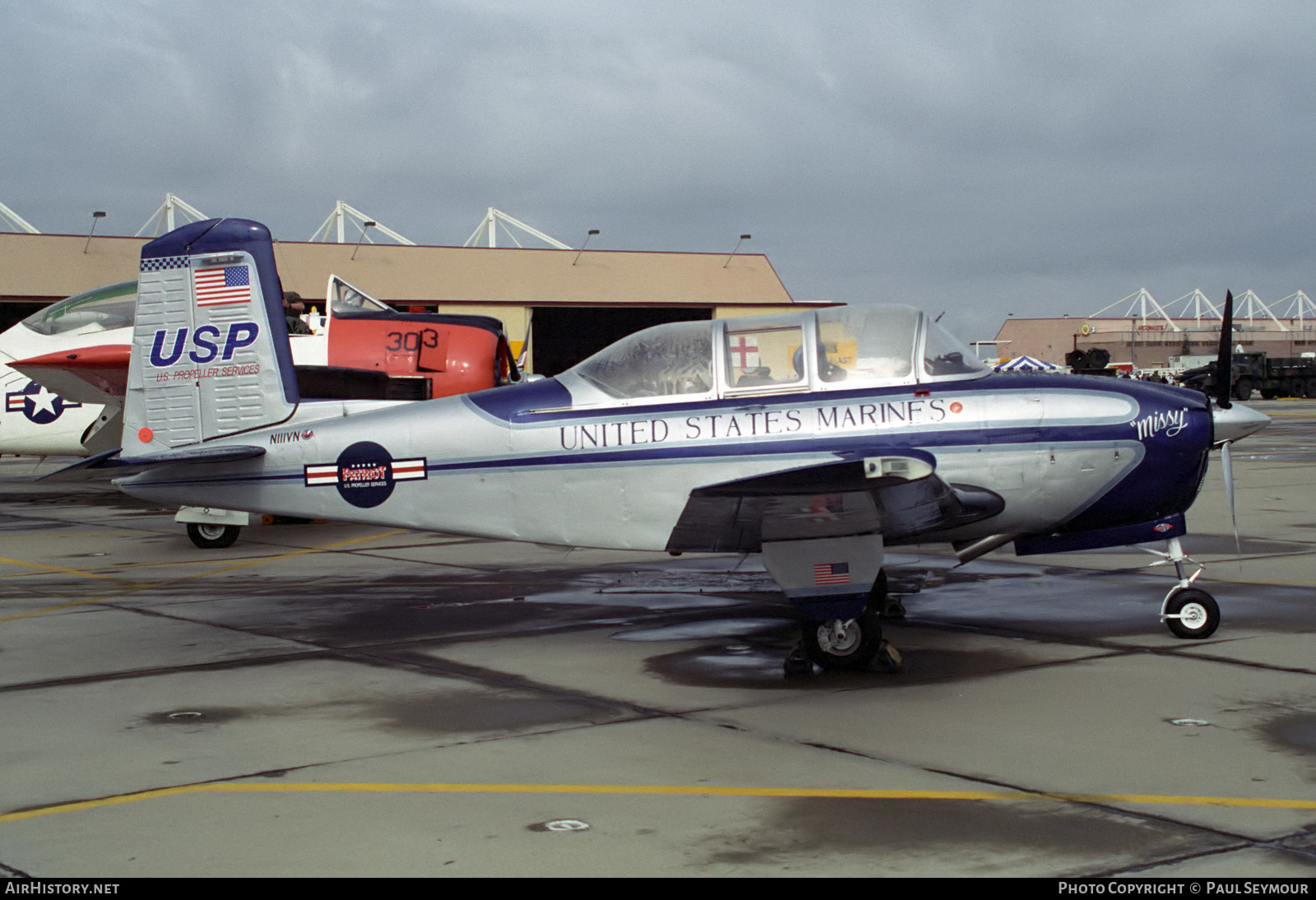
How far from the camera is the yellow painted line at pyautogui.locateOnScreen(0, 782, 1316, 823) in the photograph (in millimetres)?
4750

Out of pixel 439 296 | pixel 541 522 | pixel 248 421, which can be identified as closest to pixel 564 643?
pixel 541 522

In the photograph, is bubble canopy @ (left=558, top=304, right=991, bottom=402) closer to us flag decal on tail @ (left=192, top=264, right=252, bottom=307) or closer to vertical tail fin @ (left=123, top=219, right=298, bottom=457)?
vertical tail fin @ (left=123, top=219, right=298, bottom=457)

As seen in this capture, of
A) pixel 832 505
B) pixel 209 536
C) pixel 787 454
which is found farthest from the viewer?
pixel 209 536

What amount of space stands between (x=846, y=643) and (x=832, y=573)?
48cm

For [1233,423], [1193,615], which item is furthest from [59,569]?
[1233,423]

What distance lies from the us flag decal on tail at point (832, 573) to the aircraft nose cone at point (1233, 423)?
2.75 m

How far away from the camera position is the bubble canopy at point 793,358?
774cm

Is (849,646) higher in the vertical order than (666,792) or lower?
higher

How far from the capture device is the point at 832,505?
22.5 ft

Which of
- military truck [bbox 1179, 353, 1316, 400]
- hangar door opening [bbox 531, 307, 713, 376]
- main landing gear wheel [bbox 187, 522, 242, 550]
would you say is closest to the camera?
main landing gear wheel [bbox 187, 522, 242, 550]

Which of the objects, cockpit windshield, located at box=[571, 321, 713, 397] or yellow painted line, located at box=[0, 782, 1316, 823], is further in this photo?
cockpit windshield, located at box=[571, 321, 713, 397]

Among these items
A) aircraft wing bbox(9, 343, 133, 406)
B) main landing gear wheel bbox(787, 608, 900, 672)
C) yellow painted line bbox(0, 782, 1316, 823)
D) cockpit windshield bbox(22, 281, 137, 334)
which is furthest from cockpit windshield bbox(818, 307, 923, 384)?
cockpit windshield bbox(22, 281, 137, 334)

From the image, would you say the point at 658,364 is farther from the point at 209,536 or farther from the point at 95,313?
the point at 95,313

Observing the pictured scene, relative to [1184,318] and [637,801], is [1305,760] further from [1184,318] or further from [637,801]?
[1184,318]
